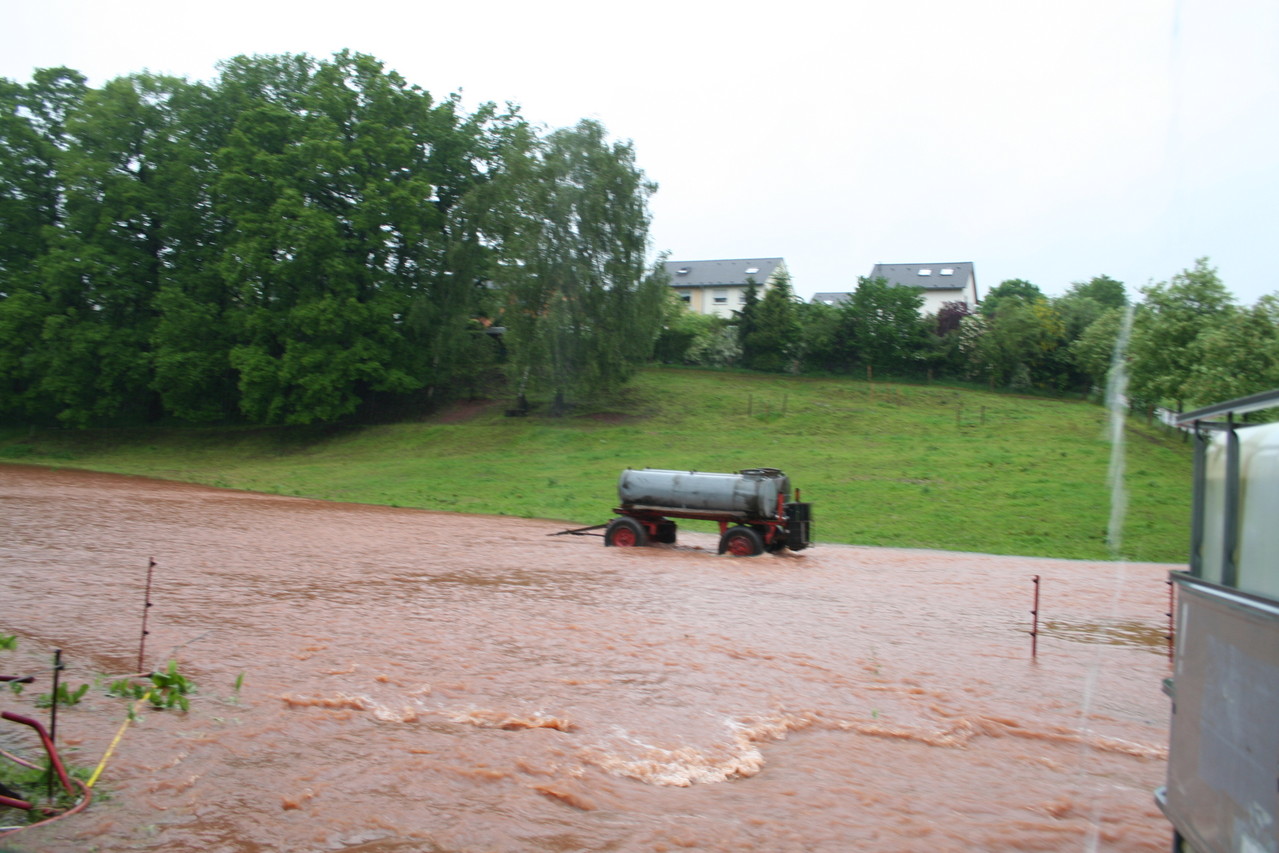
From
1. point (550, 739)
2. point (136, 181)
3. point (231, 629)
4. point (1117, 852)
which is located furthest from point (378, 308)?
point (1117, 852)

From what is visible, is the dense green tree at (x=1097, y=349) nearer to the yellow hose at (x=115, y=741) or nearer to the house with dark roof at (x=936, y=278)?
the house with dark roof at (x=936, y=278)

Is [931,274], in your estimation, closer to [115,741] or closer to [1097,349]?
[1097,349]

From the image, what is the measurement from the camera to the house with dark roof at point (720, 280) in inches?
3558

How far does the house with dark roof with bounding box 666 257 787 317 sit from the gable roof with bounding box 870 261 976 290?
10.8m

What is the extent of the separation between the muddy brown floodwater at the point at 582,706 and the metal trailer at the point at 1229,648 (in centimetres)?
211

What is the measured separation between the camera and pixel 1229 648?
164 inches

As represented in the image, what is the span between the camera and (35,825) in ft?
17.9

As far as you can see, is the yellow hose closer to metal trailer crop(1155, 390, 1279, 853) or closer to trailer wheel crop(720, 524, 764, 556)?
metal trailer crop(1155, 390, 1279, 853)

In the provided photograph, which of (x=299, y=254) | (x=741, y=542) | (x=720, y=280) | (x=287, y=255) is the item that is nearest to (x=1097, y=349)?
(x=741, y=542)

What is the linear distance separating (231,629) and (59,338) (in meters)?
43.2

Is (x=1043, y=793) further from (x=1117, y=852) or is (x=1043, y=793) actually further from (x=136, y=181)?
(x=136, y=181)

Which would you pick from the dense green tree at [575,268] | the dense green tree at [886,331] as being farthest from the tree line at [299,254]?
the dense green tree at [886,331]

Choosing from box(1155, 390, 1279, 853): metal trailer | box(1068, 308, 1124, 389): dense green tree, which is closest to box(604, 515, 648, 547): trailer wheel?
box(1155, 390, 1279, 853): metal trailer

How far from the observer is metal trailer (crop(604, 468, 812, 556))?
21.2 m
